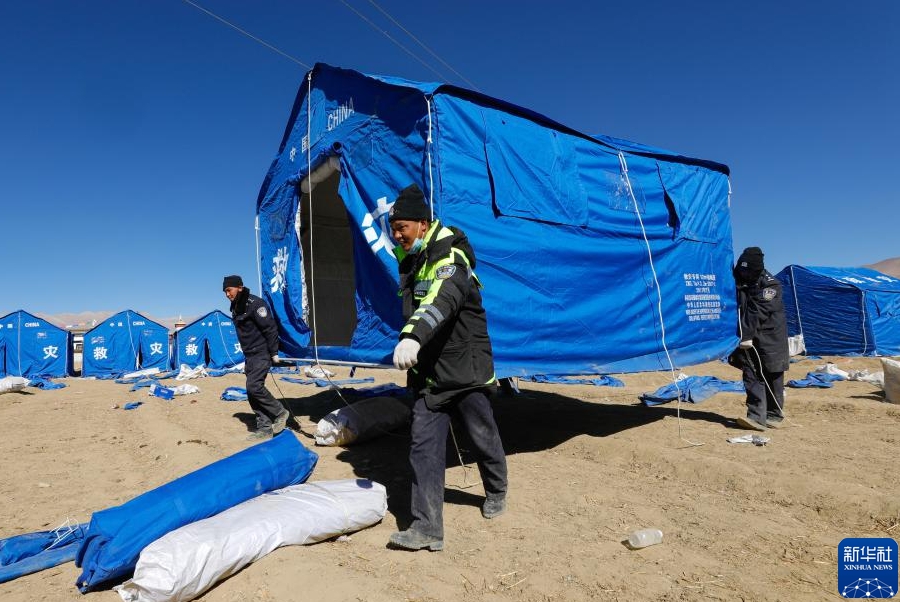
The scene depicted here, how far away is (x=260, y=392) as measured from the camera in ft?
18.9

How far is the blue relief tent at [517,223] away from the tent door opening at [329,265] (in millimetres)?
56

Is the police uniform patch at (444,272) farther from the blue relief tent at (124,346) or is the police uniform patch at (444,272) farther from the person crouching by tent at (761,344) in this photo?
the blue relief tent at (124,346)

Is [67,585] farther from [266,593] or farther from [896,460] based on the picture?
[896,460]

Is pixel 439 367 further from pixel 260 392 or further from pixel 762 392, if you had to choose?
pixel 762 392

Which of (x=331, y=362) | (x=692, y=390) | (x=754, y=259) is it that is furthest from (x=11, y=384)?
(x=754, y=259)

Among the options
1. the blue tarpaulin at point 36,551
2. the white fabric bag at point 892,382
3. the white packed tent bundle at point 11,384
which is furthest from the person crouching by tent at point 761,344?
the white packed tent bundle at point 11,384

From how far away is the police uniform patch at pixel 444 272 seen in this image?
288 cm

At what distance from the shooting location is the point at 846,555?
2.63m

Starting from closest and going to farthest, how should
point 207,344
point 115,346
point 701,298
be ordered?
point 701,298, point 115,346, point 207,344

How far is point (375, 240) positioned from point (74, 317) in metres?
157

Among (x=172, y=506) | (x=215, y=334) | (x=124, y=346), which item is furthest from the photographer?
(x=215, y=334)

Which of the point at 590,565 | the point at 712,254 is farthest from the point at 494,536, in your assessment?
the point at 712,254

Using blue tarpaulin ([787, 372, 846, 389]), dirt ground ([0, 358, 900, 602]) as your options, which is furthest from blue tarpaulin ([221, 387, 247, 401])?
blue tarpaulin ([787, 372, 846, 389])

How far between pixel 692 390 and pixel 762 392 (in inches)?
90.3
